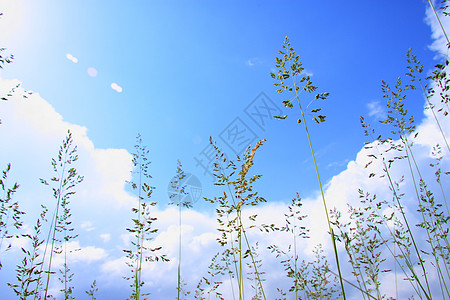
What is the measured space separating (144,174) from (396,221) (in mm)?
5723

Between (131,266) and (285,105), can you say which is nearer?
(285,105)

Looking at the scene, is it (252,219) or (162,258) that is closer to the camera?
(252,219)

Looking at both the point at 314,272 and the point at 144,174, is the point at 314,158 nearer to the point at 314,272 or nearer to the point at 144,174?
the point at 144,174

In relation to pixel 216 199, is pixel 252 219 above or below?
below

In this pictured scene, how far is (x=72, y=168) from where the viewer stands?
4988 millimetres

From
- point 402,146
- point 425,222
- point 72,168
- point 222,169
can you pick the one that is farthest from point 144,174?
point 425,222

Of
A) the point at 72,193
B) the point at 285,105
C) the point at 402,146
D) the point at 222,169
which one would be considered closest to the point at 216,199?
the point at 222,169

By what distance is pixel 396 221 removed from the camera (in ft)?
18.9

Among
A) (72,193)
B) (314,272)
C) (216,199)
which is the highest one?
(72,193)

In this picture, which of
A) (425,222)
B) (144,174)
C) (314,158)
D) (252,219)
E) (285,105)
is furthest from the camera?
(144,174)

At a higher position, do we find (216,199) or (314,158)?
(216,199)

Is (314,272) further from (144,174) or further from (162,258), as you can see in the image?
(144,174)

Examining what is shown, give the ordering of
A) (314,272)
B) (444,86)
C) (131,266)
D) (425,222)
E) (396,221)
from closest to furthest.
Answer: (444,86) < (131,266) < (425,222) < (396,221) < (314,272)

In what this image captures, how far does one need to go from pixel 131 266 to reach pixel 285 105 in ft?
11.0
